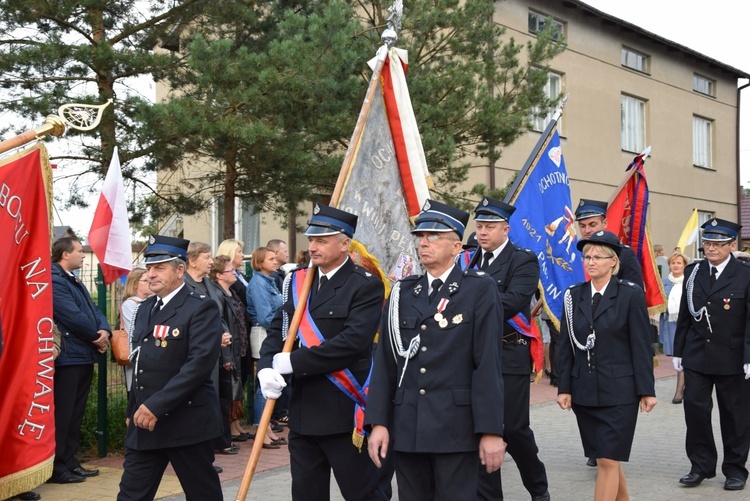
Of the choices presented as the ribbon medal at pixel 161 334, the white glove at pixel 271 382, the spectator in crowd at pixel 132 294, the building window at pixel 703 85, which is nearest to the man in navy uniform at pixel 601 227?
the white glove at pixel 271 382

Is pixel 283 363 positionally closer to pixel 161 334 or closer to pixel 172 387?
pixel 172 387

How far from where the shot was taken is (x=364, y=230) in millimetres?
6465

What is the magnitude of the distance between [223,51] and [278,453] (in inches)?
210

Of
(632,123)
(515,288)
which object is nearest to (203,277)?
(515,288)

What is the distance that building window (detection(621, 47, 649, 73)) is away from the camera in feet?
88.4

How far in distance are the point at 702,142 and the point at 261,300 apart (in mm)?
25522

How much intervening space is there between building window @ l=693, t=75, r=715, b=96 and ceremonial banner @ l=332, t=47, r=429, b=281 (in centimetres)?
2617

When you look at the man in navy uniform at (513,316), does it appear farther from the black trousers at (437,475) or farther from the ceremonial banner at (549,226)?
the black trousers at (437,475)

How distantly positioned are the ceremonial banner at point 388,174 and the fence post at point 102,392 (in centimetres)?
365

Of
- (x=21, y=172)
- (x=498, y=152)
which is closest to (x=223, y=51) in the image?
(x=498, y=152)

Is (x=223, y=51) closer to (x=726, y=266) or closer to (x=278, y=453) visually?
(x=278, y=453)

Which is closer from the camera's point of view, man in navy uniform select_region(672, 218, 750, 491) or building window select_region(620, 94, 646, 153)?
man in navy uniform select_region(672, 218, 750, 491)

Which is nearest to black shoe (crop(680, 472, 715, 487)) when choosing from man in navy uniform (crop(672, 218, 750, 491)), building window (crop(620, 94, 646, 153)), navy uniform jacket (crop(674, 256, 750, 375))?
man in navy uniform (crop(672, 218, 750, 491))

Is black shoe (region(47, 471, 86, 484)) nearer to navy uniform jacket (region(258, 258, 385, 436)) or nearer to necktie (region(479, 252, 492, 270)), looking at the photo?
navy uniform jacket (region(258, 258, 385, 436))
